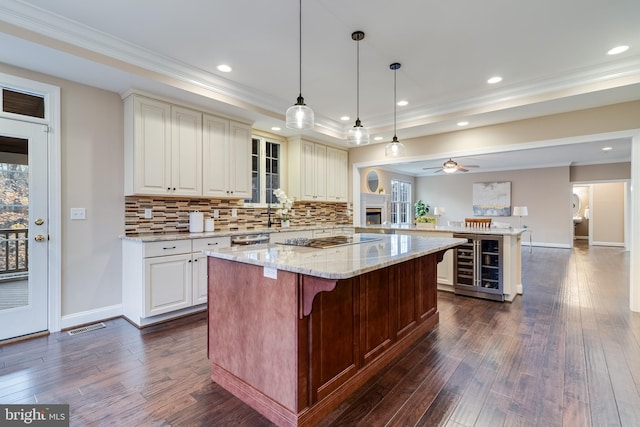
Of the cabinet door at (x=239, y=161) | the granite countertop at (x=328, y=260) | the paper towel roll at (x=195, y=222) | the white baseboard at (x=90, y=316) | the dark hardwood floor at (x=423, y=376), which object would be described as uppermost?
the cabinet door at (x=239, y=161)

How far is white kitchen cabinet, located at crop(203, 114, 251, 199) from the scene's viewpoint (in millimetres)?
3914

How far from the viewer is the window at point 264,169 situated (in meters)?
5.00

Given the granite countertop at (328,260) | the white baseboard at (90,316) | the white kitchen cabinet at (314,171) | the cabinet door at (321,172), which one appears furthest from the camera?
the cabinet door at (321,172)

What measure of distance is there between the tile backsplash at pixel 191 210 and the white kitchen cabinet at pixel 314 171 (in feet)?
1.23

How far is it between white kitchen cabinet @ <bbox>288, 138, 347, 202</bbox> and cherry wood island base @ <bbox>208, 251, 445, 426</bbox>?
10.4 feet

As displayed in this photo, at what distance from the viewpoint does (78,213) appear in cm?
315

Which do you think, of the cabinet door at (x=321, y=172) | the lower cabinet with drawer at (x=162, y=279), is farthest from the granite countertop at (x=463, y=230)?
the lower cabinet with drawer at (x=162, y=279)

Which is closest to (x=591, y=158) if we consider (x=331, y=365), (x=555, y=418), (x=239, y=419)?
(x=555, y=418)

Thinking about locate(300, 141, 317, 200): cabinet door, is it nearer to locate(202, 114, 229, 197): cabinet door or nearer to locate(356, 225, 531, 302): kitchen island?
locate(202, 114, 229, 197): cabinet door

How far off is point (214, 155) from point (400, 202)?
26.5 feet

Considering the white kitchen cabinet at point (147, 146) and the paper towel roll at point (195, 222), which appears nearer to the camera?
the white kitchen cabinet at point (147, 146)

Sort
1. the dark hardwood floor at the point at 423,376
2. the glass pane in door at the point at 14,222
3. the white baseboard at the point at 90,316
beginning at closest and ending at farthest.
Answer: the dark hardwood floor at the point at 423,376 → the glass pane in door at the point at 14,222 → the white baseboard at the point at 90,316

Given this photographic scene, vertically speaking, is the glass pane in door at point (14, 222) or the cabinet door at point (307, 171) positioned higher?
the cabinet door at point (307, 171)

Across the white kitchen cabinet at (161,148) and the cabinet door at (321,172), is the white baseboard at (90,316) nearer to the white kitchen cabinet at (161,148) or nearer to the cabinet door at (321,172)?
the white kitchen cabinet at (161,148)
